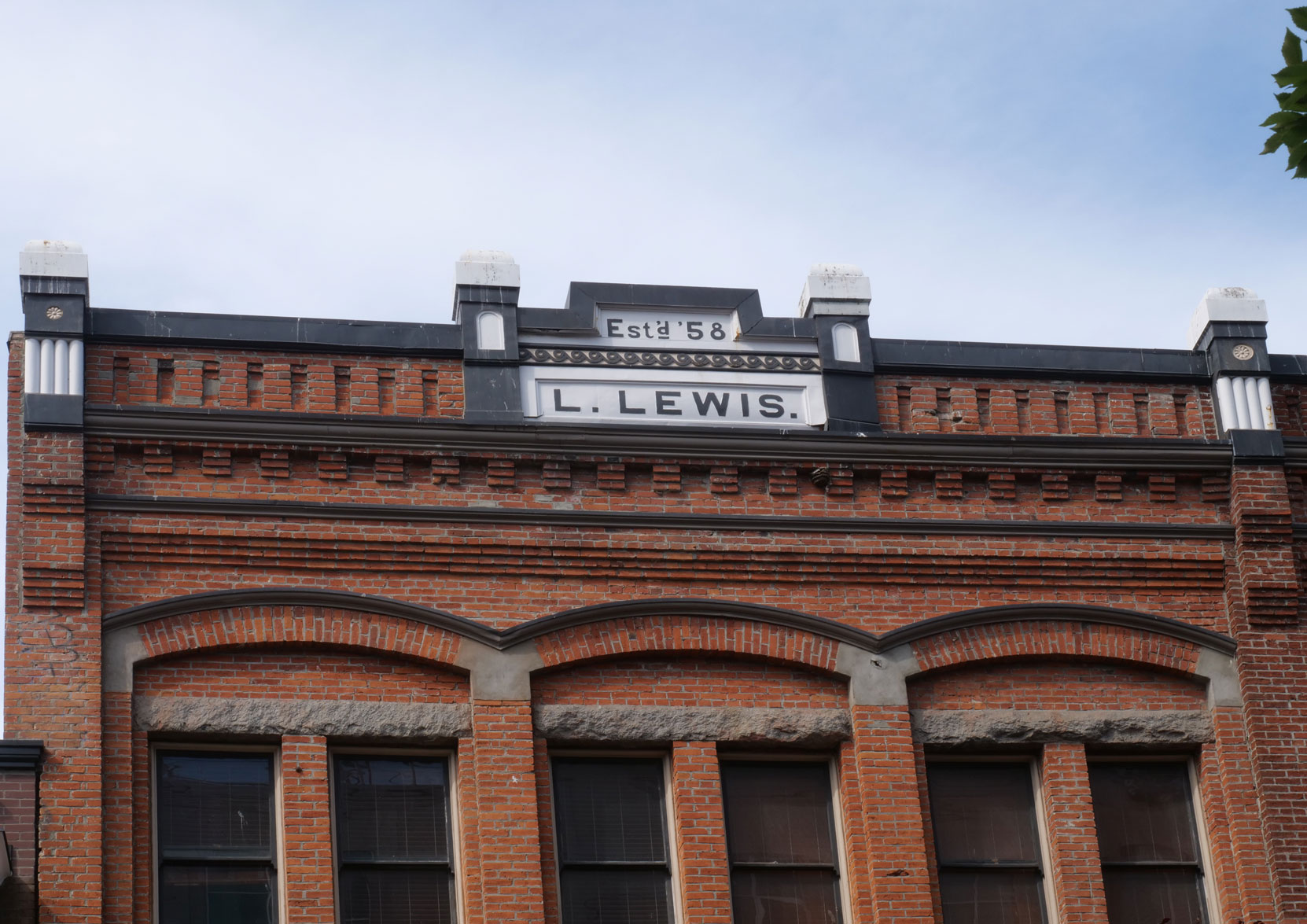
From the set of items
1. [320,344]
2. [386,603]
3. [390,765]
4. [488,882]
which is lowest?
[488,882]

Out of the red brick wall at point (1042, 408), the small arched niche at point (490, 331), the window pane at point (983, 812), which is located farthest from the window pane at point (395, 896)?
the red brick wall at point (1042, 408)

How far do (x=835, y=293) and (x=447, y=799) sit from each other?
224 inches

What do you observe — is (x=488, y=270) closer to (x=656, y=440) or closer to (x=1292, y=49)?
(x=656, y=440)

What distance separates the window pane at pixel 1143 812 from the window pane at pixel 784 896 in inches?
92.5

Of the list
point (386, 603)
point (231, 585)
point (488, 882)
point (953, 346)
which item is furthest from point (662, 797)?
Result: point (953, 346)

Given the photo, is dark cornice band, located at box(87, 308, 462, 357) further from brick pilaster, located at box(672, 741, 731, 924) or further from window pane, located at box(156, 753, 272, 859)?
brick pilaster, located at box(672, 741, 731, 924)

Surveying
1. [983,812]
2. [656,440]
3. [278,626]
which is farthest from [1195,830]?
[278,626]

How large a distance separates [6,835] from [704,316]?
720 centimetres

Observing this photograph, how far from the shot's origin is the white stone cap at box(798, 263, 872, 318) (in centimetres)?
1758

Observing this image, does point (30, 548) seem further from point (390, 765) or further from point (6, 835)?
point (390, 765)

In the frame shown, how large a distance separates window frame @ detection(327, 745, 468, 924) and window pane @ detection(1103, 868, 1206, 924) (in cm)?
524

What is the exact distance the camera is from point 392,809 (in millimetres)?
15273

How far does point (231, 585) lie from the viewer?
1546cm

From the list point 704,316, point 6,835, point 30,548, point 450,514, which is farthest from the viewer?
point 704,316
